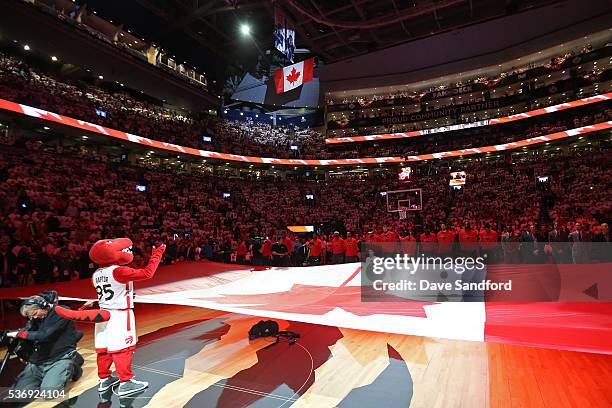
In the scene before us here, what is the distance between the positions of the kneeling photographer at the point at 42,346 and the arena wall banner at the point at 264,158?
1394cm

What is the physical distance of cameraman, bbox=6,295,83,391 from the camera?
134 inches

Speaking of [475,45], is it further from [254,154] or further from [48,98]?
[48,98]

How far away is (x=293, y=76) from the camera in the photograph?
15320mm

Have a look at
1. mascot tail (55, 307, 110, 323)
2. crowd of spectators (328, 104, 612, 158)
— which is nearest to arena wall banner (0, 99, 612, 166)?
crowd of spectators (328, 104, 612, 158)

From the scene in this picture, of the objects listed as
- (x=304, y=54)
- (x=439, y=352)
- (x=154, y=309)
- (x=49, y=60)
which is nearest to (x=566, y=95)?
(x=304, y=54)

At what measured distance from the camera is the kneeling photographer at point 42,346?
3.40 meters

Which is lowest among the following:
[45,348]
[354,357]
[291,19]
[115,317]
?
[354,357]

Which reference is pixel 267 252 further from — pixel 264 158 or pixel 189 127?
pixel 189 127

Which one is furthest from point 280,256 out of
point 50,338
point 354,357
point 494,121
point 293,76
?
point 494,121

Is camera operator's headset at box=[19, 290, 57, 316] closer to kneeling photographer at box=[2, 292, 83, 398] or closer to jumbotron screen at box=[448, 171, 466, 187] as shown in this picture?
kneeling photographer at box=[2, 292, 83, 398]

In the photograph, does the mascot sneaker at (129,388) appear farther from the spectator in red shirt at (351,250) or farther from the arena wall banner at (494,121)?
the arena wall banner at (494,121)

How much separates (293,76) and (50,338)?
1409 cm

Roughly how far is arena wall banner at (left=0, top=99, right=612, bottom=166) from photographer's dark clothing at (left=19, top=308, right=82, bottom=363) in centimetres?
1398

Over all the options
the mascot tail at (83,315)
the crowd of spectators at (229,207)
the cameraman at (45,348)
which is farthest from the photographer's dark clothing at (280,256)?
the mascot tail at (83,315)
